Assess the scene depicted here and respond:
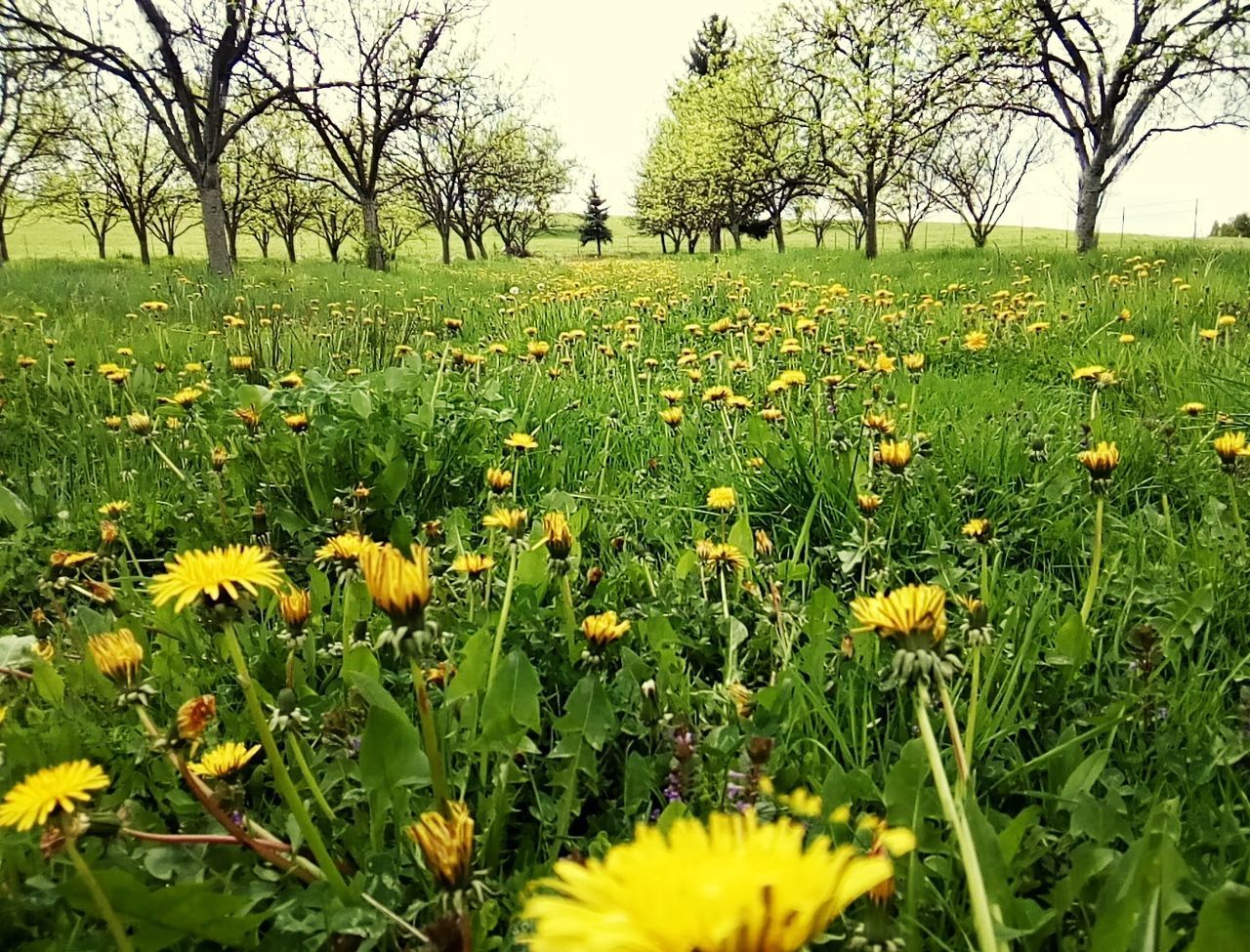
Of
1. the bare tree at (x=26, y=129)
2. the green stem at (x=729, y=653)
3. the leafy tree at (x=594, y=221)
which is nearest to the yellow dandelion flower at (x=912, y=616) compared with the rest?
the green stem at (x=729, y=653)

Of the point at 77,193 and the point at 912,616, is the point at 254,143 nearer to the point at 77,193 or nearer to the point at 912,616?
the point at 77,193

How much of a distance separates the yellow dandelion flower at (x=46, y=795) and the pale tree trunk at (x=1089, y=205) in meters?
13.7

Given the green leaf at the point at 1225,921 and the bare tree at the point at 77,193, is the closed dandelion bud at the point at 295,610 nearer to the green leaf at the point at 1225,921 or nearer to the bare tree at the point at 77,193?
the green leaf at the point at 1225,921

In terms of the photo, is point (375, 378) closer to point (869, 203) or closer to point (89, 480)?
point (89, 480)

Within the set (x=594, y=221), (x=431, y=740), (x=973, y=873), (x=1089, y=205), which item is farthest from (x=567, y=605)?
(x=594, y=221)

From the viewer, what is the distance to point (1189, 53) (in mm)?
10656

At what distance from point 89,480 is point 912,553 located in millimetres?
2400

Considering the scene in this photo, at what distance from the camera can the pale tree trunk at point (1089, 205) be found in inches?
455

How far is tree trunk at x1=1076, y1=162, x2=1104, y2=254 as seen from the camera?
11.6 meters

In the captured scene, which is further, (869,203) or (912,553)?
(869,203)

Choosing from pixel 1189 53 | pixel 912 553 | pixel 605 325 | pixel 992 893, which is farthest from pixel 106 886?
pixel 1189 53

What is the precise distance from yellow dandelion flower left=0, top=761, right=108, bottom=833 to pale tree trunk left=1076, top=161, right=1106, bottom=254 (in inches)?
538

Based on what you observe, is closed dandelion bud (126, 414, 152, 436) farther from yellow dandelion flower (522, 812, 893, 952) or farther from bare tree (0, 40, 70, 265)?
bare tree (0, 40, 70, 265)

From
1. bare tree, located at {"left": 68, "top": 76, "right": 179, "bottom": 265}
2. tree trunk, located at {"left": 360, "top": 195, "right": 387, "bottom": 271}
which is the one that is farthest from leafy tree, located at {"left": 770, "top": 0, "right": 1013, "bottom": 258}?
bare tree, located at {"left": 68, "top": 76, "right": 179, "bottom": 265}
